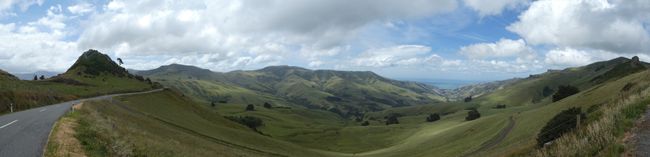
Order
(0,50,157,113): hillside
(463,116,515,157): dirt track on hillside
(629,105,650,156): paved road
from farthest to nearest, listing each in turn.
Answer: (0,50,157,113): hillside < (463,116,515,157): dirt track on hillside < (629,105,650,156): paved road

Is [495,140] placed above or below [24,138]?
below

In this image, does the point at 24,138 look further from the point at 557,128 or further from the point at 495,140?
the point at 495,140

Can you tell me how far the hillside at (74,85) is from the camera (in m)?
69.9

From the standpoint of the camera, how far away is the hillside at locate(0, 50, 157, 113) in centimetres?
6994

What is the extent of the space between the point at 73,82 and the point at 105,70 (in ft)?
140

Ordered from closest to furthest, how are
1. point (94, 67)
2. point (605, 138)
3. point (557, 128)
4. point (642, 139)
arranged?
point (642, 139)
point (605, 138)
point (557, 128)
point (94, 67)

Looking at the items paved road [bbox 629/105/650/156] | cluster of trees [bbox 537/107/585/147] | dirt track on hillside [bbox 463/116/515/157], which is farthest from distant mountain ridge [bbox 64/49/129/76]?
paved road [bbox 629/105/650/156]

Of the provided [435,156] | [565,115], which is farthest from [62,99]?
[565,115]

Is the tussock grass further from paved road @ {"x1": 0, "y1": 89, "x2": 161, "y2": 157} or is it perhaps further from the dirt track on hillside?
the dirt track on hillside

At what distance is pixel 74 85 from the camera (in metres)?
134

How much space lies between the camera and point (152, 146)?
37.5 metres

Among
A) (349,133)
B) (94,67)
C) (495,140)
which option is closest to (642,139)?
(495,140)

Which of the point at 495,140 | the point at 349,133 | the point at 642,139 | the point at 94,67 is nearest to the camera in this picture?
the point at 642,139

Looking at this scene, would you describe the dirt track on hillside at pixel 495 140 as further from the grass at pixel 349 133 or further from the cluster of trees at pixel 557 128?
the cluster of trees at pixel 557 128
